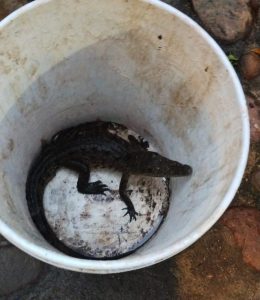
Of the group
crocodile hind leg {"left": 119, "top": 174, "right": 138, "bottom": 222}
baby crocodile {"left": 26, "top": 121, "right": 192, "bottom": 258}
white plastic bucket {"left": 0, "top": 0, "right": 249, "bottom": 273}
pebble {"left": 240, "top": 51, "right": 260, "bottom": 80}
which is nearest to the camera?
white plastic bucket {"left": 0, "top": 0, "right": 249, "bottom": 273}

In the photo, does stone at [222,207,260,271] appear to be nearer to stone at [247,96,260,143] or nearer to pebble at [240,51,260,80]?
stone at [247,96,260,143]

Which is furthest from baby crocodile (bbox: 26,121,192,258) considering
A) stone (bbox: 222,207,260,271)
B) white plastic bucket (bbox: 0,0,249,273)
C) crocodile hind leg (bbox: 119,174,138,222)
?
stone (bbox: 222,207,260,271)

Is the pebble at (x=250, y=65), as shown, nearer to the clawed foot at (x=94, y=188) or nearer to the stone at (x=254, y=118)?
the stone at (x=254, y=118)

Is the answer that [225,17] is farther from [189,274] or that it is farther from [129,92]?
[189,274]

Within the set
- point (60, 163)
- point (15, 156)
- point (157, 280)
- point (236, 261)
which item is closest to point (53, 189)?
point (60, 163)

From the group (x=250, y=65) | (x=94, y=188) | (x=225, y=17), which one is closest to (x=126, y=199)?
(x=94, y=188)

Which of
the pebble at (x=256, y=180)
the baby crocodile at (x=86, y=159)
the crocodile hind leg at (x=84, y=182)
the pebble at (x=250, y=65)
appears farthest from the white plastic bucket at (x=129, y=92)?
the pebble at (x=250, y=65)
